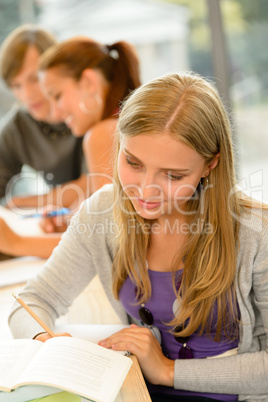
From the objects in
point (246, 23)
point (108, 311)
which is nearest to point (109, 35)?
point (246, 23)

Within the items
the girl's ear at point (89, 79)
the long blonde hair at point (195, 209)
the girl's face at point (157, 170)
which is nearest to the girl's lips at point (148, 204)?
the girl's face at point (157, 170)

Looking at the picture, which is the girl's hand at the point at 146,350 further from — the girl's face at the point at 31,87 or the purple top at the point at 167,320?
the girl's face at the point at 31,87

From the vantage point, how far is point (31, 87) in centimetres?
238

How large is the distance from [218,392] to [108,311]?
380 millimetres

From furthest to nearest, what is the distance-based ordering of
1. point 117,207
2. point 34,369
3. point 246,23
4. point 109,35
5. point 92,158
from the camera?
1. point 109,35
2. point 246,23
3. point 92,158
4. point 117,207
5. point 34,369

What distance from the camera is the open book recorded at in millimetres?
776

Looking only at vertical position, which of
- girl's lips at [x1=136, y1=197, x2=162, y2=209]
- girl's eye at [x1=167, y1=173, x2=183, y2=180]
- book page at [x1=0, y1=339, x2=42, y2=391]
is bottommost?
book page at [x1=0, y1=339, x2=42, y2=391]

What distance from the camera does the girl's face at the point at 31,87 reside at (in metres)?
2.33

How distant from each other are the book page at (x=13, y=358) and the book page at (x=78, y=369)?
19 millimetres

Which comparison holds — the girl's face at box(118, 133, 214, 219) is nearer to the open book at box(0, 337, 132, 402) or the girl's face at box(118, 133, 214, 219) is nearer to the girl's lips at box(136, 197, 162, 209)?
the girl's lips at box(136, 197, 162, 209)

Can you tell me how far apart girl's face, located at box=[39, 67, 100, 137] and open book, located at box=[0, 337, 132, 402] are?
1.13 m

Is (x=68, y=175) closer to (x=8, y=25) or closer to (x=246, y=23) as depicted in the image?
(x=8, y=25)

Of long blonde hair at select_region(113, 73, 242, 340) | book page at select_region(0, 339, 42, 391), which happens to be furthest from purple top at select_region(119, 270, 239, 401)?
book page at select_region(0, 339, 42, 391)

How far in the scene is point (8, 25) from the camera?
294cm
